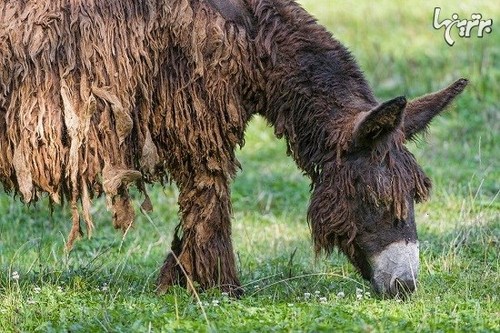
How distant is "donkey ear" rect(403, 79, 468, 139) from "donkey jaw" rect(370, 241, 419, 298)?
2.54 feet

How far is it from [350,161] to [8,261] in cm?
331

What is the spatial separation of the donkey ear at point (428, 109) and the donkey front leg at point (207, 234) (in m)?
1.28

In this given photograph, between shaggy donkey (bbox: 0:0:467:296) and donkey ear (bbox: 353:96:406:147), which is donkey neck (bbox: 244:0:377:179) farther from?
donkey ear (bbox: 353:96:406:147)

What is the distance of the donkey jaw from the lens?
6531mm

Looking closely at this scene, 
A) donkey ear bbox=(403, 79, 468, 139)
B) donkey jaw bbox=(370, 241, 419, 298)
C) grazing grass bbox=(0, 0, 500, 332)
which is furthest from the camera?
donkey ear bbox=(403, 79, 468, 139)

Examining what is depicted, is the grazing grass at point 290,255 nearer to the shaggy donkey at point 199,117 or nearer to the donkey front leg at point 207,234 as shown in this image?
the donkey front leg at point 207,234

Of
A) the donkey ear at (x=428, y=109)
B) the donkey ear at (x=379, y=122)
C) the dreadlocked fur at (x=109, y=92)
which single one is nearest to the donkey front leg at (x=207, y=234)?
the dreadlocked fur at (x=109, y=92)

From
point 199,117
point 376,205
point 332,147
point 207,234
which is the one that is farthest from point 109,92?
point 376,205

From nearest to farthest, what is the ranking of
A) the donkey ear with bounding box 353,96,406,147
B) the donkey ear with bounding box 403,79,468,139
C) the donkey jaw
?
the donkey ear with bounding box 353,96,406,147 → the donkey jaw → the donkey ear with bounding box 403,79,468,139

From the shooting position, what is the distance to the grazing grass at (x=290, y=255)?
5.92m

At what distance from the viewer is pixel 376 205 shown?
658 cm

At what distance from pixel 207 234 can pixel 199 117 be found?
808 millimetres

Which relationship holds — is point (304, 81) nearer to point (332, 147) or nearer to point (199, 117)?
point (332, 147)

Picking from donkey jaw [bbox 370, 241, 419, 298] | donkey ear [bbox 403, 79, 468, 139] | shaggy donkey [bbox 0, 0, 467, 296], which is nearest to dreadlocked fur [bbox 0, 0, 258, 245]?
shaggy donkey [bbox 0, 0, 467, 296]
